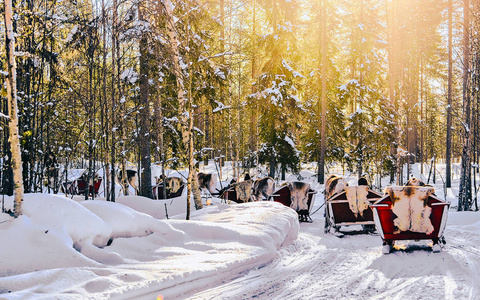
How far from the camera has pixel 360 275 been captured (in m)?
6.16

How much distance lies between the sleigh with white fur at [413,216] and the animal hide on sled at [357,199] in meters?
2.94

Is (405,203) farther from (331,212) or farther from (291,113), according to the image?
(291,113)

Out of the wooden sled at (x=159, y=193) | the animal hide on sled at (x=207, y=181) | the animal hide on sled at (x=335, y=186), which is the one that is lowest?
the wooden sled at (x=159, y=193)

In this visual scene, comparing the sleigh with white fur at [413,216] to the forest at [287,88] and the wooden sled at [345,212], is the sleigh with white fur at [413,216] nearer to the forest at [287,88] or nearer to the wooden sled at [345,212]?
the wooden sled at [345,212]

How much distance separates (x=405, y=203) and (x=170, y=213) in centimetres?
813

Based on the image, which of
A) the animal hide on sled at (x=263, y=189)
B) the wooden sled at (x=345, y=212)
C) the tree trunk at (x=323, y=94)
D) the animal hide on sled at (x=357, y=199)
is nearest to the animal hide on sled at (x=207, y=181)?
the animal hide on sled at (x=263, y=189)

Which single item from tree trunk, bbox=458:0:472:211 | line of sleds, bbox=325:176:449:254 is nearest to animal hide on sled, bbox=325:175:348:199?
tree trunk, bbox=458:0:472:211

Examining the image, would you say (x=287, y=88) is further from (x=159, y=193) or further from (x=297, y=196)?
(x=297, y=196)

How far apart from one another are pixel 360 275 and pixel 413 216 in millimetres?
2141

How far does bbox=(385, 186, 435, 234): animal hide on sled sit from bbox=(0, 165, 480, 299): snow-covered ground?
446 mm

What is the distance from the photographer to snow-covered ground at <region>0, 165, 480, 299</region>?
15.4 ft

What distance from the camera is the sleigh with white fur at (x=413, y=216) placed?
7.65m

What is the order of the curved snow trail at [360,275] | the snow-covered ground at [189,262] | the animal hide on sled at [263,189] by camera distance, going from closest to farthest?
the snow-covered ground at [189,262]
the curved snow trail at [360,275]
the animal hide on sled at [263,189]

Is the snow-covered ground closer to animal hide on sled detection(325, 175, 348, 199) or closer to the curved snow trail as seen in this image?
the curved snow trail
